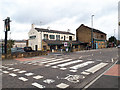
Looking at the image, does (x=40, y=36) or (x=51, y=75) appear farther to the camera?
(x=40, y=36)

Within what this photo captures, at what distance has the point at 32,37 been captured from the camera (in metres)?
33.4

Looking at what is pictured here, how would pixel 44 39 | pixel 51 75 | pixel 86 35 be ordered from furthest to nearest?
pixel 86 35 → pixel 44 39 → pixel 51 75

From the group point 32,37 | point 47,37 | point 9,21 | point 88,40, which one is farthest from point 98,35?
point 9,21

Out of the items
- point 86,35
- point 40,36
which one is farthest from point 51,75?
point 86,35

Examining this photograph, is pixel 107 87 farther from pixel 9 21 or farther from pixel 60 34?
pixel 60 34

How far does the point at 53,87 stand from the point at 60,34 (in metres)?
31.7

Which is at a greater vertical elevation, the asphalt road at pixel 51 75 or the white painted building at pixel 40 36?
the white painted building at pixel 40 36

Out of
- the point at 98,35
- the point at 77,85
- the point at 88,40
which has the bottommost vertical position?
the point at 77,85

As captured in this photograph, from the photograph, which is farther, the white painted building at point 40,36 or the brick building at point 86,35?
the brick building at point 86,35

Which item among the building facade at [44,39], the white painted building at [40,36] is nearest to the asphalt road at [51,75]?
the building facade at [44,39]

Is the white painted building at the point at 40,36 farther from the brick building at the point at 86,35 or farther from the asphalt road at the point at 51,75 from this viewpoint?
the asphalt road at the point at 51,75

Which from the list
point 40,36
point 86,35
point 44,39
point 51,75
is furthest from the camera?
point 86,35

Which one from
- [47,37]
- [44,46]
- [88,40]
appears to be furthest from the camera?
[88,40]

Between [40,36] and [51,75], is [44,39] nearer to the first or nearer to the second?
[40,36]
